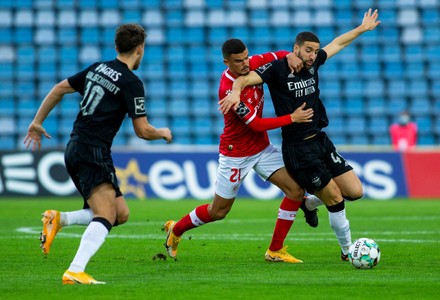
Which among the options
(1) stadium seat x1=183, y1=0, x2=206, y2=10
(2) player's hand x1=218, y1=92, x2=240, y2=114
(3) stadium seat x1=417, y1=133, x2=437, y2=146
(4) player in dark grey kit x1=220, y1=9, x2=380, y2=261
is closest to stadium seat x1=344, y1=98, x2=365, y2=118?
(3) stadium seat x1=417, y1=133, x2=437, y2=146

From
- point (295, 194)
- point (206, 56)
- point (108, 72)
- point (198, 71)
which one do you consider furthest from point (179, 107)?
point (108, 72)

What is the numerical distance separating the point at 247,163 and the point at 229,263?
109 centimetres

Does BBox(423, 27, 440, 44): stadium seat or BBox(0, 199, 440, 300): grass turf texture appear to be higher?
BBox(423, 27, 440, 44): stadium seat

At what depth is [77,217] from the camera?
25.0 feet

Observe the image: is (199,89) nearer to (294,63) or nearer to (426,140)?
(426,140)

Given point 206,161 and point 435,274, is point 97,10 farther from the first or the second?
point 435,274

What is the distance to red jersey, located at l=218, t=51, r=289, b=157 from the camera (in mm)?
8727

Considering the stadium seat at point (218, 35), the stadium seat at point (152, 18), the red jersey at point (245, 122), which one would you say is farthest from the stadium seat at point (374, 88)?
the red jersey at point (245, 122)

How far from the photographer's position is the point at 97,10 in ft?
83.2

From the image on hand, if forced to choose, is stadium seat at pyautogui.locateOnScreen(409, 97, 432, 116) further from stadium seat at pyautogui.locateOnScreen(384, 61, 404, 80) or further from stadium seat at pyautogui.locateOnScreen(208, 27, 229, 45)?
stadium seat at pyautogui.locateOnScreen(208, 27, 229, 45)

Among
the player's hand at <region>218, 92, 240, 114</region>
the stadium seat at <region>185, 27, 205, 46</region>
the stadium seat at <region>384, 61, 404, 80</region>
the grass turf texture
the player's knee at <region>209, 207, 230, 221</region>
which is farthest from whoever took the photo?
the stadium seat at <region>185, 27, 205, 46</region>

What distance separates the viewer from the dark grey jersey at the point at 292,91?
856 centimetres

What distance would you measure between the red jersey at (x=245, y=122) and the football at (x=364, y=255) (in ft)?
5.19

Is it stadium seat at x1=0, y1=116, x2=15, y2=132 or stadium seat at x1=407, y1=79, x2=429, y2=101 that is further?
stadium seat at x1=407, y1=79, x2=429, y2=101
